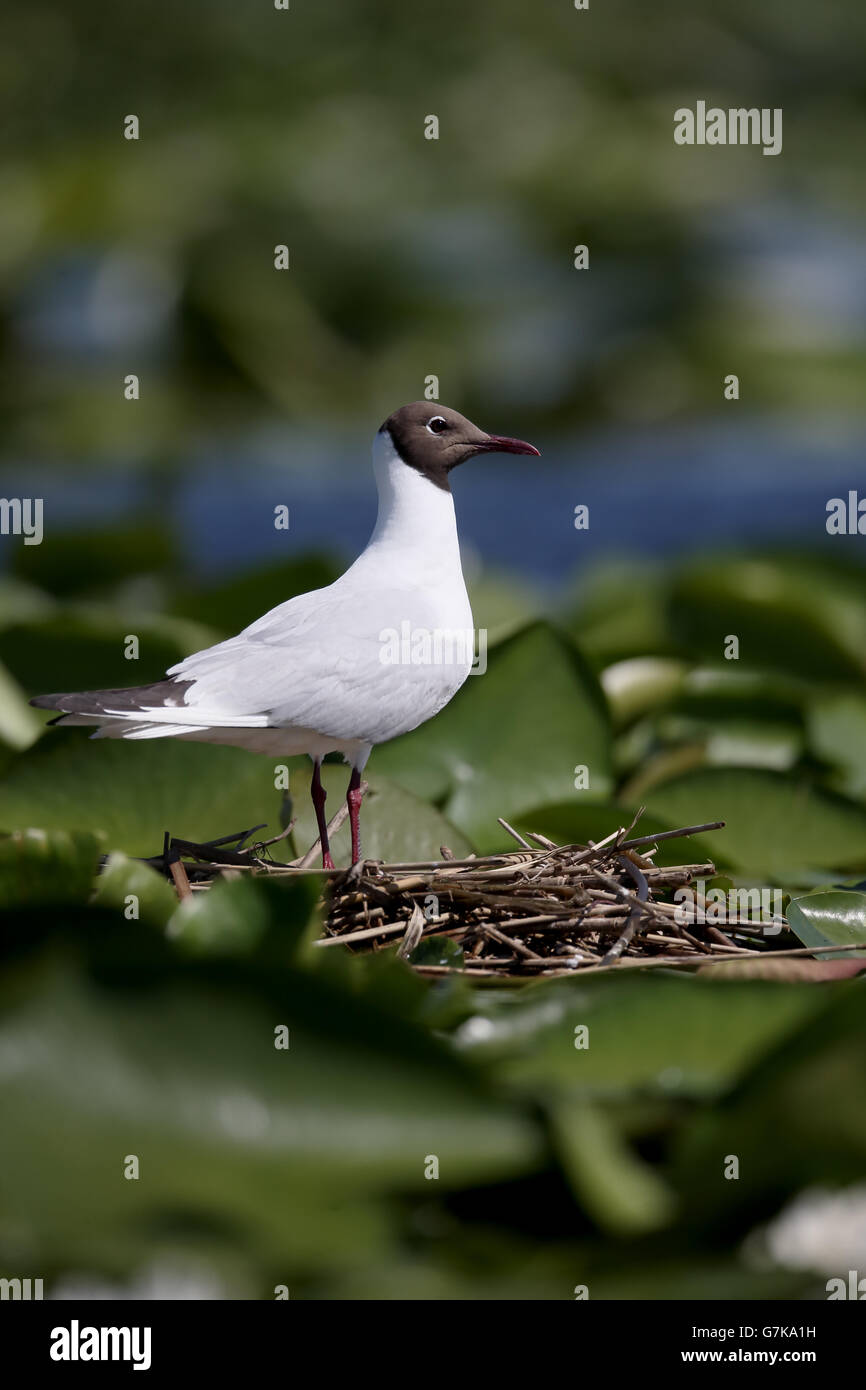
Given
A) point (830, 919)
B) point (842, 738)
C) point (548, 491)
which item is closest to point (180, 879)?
point (830, 919)

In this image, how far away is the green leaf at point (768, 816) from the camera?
2568 mm

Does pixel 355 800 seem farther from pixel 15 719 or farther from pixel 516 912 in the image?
pixel 15 719

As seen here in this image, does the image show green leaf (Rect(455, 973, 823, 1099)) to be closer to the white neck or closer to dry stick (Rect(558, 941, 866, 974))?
dry stick (Rect(558, 941, 866, 974))

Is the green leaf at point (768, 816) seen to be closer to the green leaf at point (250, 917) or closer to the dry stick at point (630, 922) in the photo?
the dry stick at point (630, 922)

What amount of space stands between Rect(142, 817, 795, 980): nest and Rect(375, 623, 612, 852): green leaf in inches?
18.8

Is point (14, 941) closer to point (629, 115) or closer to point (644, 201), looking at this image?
A: point (644, 201)

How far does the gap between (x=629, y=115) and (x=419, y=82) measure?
1.63m

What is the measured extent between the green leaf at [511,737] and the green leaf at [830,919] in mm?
704

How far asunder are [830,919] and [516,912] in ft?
1.34

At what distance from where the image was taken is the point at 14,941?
1291 mm

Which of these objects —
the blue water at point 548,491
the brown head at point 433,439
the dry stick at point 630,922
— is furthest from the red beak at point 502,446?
the blue water at point 548,491

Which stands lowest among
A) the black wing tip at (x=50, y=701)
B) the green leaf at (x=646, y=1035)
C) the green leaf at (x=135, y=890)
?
the green leaf at (x=646, y=1035)

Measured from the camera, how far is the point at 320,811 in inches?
85.7
